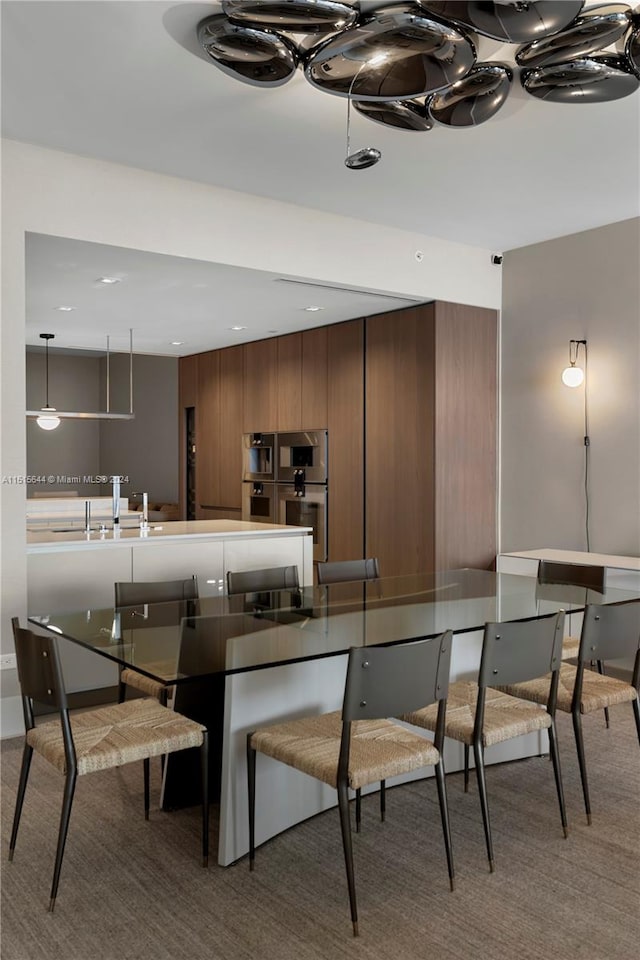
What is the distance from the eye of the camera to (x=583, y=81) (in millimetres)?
3279

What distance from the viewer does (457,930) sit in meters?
2.35

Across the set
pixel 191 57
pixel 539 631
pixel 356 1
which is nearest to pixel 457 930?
pixel 539 631

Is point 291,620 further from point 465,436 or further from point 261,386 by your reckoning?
point 261,386

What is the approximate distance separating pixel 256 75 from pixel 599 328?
131 inches

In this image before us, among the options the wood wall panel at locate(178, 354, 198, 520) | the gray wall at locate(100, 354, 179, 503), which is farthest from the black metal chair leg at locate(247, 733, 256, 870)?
the gray wall at locate(100, 354, 179, 503)

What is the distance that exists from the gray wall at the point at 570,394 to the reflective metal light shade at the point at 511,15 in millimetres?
2909

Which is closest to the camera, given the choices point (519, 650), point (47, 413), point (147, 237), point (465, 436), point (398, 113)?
point (519, 650)

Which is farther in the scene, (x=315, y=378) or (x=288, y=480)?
(x=288, y=480)

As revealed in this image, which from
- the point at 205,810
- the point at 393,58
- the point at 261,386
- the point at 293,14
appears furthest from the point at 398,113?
the point at 261,386

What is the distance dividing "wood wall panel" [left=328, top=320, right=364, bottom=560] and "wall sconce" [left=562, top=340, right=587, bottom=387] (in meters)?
1.65

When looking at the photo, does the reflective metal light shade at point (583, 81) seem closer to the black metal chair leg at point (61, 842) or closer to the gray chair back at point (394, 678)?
the gray chair back at point (394, 678)

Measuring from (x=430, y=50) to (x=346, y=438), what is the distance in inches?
161

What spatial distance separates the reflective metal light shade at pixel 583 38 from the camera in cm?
288

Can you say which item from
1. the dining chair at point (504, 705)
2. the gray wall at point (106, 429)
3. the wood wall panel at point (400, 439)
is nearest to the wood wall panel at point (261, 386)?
the wood wall panel at point (400, 439)
